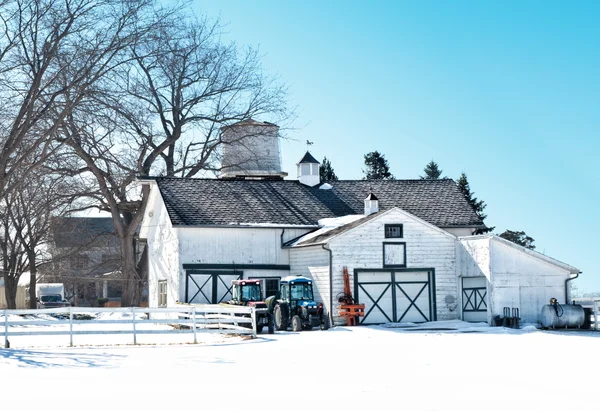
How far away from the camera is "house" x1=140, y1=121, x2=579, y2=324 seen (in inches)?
1303

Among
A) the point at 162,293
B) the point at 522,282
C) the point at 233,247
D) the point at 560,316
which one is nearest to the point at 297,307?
the point at 233,247

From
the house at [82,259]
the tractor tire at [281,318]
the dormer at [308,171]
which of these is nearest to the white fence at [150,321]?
the tractor tire at [281,318]

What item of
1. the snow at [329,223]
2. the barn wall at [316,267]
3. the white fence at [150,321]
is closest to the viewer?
the white fence at [150,321]

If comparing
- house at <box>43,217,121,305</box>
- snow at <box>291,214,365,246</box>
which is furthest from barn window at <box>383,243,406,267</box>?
house at <box>43,217,121,305</box>

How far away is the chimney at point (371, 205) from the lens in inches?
1462

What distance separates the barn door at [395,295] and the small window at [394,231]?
136cm

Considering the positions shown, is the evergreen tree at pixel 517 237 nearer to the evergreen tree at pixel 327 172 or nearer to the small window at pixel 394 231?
the evergreen tree at pixel 327 172

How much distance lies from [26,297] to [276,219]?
36012 millimetres

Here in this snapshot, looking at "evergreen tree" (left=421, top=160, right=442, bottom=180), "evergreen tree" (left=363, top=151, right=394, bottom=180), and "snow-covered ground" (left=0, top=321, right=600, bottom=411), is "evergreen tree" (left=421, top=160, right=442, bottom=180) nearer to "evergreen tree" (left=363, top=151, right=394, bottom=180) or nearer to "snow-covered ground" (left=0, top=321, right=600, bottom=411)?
"evergreen tree" (left=363, top=151, right=394, bottom=180)

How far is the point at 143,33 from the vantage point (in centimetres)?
2786

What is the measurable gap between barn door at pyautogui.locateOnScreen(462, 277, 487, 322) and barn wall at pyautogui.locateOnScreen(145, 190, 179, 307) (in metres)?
11.3

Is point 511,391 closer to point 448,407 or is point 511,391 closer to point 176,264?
point 448,407

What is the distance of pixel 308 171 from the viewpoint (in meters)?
42.2

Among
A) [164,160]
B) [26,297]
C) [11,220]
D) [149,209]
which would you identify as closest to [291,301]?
[149,209]
